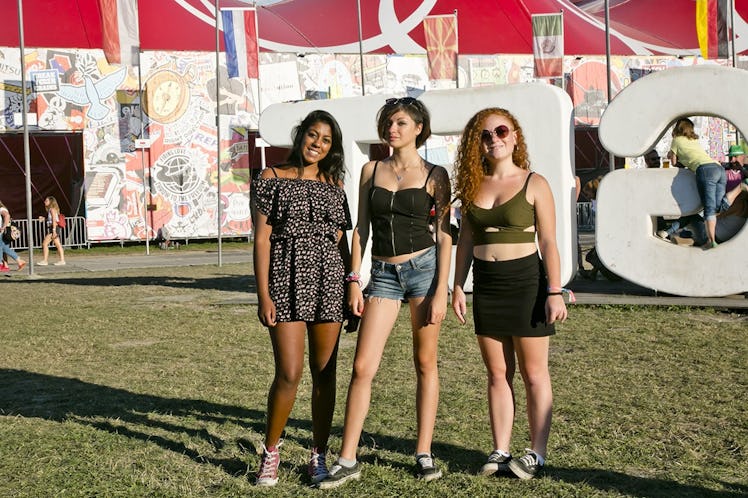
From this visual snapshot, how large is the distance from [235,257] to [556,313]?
18719 mm

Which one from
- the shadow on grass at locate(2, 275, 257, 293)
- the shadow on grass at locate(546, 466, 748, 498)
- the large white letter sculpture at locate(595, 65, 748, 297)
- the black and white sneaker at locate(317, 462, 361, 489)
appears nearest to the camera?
the shadow on grass at locate(546, 466, 748, 498)

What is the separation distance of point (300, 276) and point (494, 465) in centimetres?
131

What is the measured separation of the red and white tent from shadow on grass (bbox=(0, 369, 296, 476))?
798 inches

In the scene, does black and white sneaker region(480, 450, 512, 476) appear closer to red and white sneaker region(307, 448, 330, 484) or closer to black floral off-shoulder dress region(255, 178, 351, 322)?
red and white sneaker region(307, 448, 330, 484)

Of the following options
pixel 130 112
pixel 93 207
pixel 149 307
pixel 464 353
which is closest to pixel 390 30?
pixel 130 112

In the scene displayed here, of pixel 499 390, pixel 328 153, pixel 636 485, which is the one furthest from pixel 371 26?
pixel 636 485

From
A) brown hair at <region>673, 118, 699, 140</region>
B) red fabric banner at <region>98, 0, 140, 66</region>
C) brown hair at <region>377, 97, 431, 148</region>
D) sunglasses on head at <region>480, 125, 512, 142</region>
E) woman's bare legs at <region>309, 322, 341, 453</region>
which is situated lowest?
woman's bare legs at <region>309, 322, 341, 453</region>

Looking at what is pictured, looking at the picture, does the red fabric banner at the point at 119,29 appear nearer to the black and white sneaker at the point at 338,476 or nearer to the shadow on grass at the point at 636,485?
the black and white sneaker at the point at 338,476

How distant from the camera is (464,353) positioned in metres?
8.44

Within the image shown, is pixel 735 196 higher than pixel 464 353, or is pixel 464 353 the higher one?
pixel 735 196

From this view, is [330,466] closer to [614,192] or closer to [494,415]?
[494,415]

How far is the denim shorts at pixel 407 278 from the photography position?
4758mm

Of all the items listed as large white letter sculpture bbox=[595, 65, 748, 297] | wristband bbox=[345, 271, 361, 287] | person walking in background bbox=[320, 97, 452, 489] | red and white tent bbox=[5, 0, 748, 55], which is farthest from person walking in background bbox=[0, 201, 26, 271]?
person walking in background bbox=[320, 97, 452, 489]

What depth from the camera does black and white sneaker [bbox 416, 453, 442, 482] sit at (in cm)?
473
